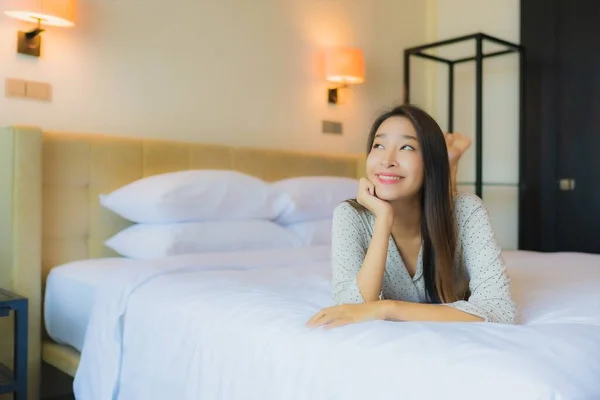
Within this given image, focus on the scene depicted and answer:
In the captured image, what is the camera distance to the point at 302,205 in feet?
8.32

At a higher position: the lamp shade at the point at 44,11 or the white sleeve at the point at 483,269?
the lamp shade at the point at 44,11

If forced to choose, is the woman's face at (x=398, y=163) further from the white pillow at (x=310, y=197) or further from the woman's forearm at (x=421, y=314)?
the white pillow at (x=310, y=197)

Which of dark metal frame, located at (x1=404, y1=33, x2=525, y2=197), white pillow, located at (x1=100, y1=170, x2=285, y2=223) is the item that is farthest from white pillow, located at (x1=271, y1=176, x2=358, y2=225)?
dark metal frame, located at (x1=404, y1=33, x2=525, y2=197)

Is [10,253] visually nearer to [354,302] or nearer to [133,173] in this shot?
[133,173]

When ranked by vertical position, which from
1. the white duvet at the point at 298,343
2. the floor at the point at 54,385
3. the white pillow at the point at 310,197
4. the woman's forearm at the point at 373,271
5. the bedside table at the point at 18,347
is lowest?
the floor at the point at 54,385

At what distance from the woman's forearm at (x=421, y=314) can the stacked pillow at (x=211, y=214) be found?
1190 mm

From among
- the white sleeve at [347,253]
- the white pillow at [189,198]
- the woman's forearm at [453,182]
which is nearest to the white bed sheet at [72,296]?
the white pillow at [189,198]

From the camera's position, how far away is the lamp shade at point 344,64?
3.09m

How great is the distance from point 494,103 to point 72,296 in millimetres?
2807

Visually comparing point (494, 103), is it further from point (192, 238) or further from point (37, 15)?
point (37, 15)

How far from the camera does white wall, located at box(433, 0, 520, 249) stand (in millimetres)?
3551

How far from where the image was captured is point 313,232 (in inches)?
101

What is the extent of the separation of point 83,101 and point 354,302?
1.63 meters

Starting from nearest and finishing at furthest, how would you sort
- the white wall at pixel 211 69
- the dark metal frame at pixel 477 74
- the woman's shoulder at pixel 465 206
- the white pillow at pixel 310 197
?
the woman's shoulder at pixel 465 206 → the white wall at pixel 211 69 → the white pillow at pixel 310 197 → the dark metal frame at pixel 477 74
